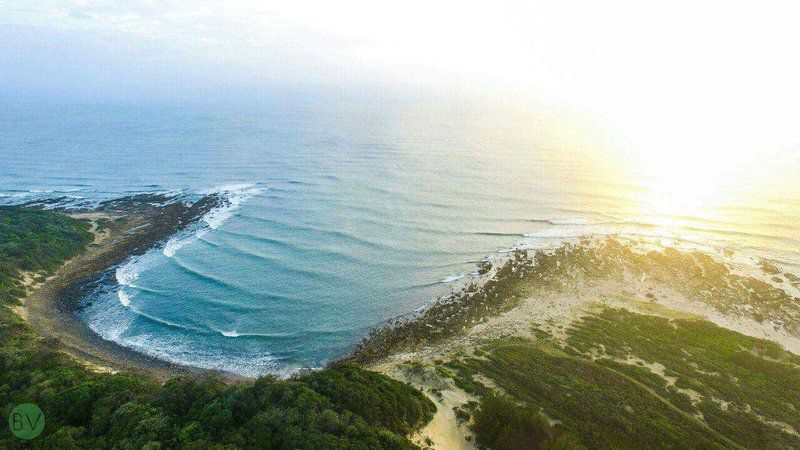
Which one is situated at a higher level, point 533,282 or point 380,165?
point 380,165

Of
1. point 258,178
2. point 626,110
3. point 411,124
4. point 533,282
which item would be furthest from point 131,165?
point 626,110

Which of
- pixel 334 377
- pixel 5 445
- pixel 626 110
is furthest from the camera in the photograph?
pixel 626 110

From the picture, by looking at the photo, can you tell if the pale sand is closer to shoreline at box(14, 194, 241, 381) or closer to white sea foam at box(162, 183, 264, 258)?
shoreline at box(14, 194, 241, 381)

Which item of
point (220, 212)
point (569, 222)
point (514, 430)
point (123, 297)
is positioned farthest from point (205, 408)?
point (569, 222)

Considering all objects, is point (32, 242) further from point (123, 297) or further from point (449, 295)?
point (449, 295)

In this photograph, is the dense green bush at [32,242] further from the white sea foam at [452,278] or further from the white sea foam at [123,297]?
the white sea foam at [452,278]

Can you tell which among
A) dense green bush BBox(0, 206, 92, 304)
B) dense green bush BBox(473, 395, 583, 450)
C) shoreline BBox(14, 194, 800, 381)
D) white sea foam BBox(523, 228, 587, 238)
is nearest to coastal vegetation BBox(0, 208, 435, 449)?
dense green bush BBox(473, 395, 583, 450)

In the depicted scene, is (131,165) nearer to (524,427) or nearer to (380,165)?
(380,165)
